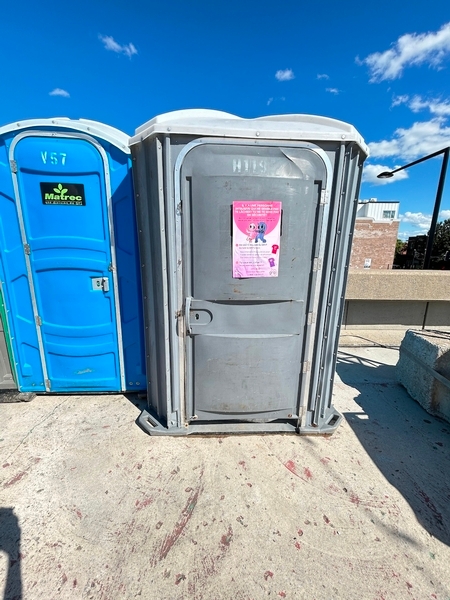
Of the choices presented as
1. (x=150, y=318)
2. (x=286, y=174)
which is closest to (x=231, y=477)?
(x=150, y=318)

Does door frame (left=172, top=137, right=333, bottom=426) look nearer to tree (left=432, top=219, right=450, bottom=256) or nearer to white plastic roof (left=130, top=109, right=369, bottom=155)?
white plastic roof (left=130, top=109, right=369, bottom=155)

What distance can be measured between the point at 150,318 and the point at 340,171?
6.61 feet

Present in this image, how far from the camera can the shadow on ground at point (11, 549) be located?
54.1 inches

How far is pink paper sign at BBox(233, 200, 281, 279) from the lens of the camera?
2020 mm

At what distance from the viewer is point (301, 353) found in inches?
93.9

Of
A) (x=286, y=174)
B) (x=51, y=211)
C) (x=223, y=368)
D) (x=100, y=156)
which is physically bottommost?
(x=223, y=368)

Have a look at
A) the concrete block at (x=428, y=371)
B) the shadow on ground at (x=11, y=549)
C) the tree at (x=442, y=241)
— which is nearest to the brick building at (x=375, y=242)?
the tree at (x=442, y=241)

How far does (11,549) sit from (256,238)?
2536 millimetres

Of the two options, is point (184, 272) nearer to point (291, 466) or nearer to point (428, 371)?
point (291, 466)

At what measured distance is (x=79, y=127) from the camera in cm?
243

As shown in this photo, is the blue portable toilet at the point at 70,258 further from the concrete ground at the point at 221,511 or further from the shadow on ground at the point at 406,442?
the shadow on ground at the point at 406,442

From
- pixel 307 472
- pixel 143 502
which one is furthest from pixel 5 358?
pixel 307 472

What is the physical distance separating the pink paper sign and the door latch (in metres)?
1.49

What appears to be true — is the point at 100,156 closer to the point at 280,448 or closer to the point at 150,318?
the point at 150,318
